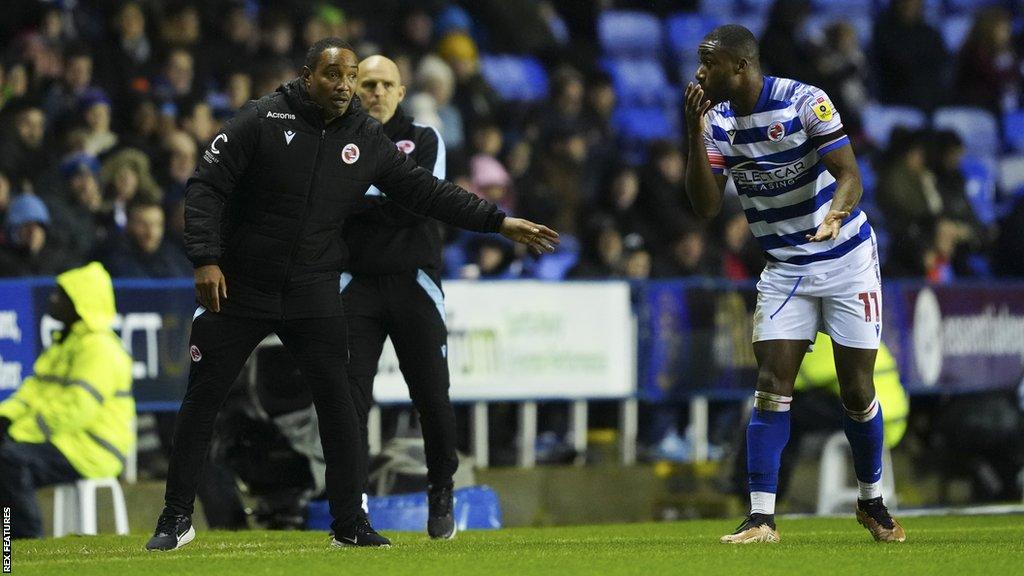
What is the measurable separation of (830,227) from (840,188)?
0.26 m

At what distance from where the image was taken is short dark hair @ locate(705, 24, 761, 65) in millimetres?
7883

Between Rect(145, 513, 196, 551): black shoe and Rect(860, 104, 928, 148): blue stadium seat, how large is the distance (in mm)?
13391

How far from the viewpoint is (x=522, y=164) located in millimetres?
16203

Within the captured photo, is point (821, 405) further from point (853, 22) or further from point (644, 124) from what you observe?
point (853, 22)

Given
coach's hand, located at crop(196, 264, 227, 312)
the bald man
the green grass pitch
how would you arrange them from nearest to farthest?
the green grass pitch
coach's hand, located at crop(196, 264, 227, 312)
the bald man

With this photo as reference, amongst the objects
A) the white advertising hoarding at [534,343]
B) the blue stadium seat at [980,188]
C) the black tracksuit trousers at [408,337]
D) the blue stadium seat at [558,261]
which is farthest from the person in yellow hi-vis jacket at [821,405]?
the blue stadium seat at [980,188]

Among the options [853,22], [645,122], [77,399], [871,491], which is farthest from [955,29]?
[871,491]

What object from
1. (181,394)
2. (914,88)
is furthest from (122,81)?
(914,88)

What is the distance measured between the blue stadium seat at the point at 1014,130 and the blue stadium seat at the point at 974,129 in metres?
0.21

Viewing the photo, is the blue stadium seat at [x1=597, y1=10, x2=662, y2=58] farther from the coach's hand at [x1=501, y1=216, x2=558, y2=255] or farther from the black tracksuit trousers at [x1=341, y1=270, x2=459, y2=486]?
the coach's hand at [x1=501, y1=216, x2=558, y2=255]

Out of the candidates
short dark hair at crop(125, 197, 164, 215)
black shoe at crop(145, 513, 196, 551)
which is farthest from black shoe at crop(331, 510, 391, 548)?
short dark hair at crop(125, 197, 164, 215)

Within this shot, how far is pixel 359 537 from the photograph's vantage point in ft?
25.9

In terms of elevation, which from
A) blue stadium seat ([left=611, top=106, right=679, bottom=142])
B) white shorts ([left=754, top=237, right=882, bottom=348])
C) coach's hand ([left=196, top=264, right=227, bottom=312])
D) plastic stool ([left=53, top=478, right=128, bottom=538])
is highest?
blue stadium seat ([left=611, top=106, right=679, bottom=142])

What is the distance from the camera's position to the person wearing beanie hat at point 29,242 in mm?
12227
